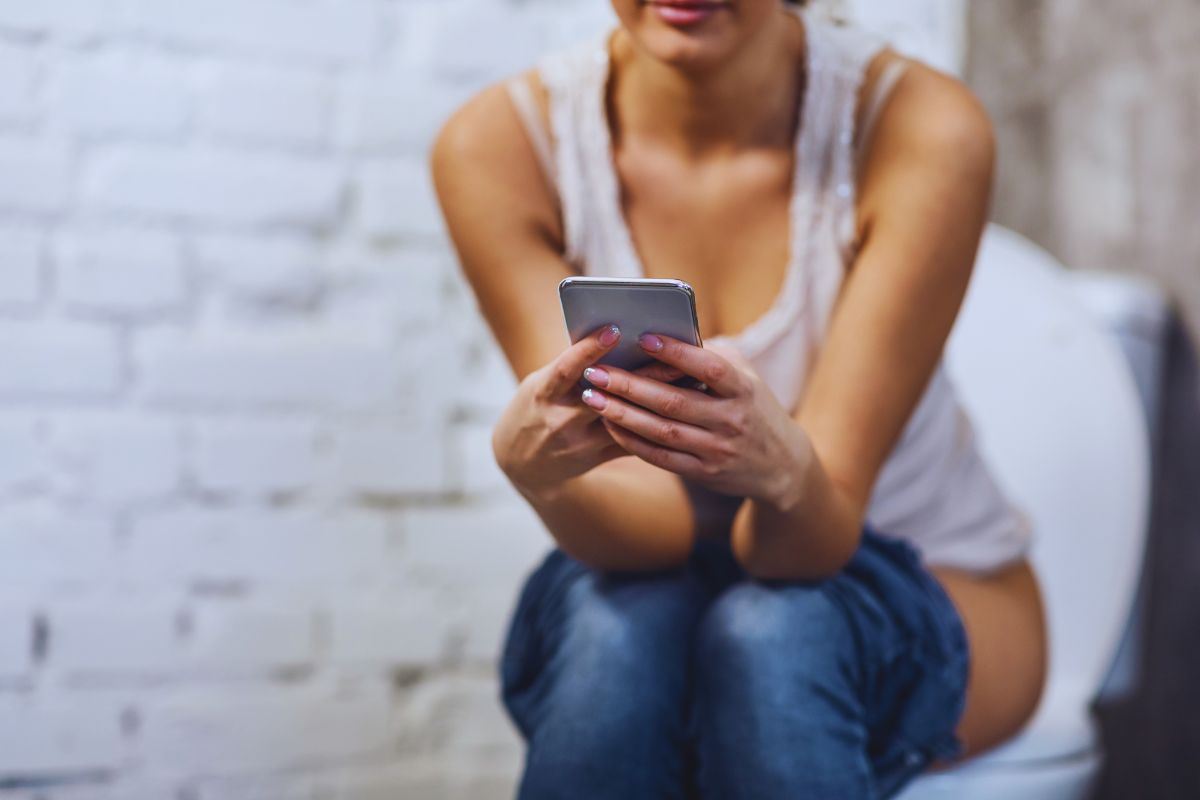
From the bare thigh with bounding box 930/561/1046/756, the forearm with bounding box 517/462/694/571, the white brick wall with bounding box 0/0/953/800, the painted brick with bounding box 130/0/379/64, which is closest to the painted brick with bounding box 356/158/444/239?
the white brick wall with bounding box 0/0/953/800

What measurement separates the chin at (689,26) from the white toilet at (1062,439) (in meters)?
0.45

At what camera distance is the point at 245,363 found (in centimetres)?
109

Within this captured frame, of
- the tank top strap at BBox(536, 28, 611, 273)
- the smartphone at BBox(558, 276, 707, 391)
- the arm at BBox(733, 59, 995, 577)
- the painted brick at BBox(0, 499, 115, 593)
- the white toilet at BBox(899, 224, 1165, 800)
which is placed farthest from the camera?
the painted brick at BBox(0, 499, 115, 593)

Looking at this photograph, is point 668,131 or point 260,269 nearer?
point 668,131

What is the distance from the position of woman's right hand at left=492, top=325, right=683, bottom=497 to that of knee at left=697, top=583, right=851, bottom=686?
11 cm

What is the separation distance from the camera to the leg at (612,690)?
1.98ft

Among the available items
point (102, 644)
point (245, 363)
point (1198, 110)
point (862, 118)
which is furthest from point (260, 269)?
point (1198, 110)

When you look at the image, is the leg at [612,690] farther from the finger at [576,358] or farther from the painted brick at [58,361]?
the painted brick at [58,361]

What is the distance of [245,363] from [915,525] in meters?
0.62

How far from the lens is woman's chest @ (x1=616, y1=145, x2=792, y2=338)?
0.81 meters

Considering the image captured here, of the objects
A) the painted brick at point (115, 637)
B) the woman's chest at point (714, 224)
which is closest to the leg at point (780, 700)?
the woman's chest at point (714, 224)

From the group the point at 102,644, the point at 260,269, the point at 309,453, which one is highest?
the point at 260,269

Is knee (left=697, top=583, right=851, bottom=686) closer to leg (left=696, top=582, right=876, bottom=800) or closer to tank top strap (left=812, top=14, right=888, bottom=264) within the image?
leg (left=696, top=582, right=876, bottom=800)

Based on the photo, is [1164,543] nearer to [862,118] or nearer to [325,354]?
[862,118]
